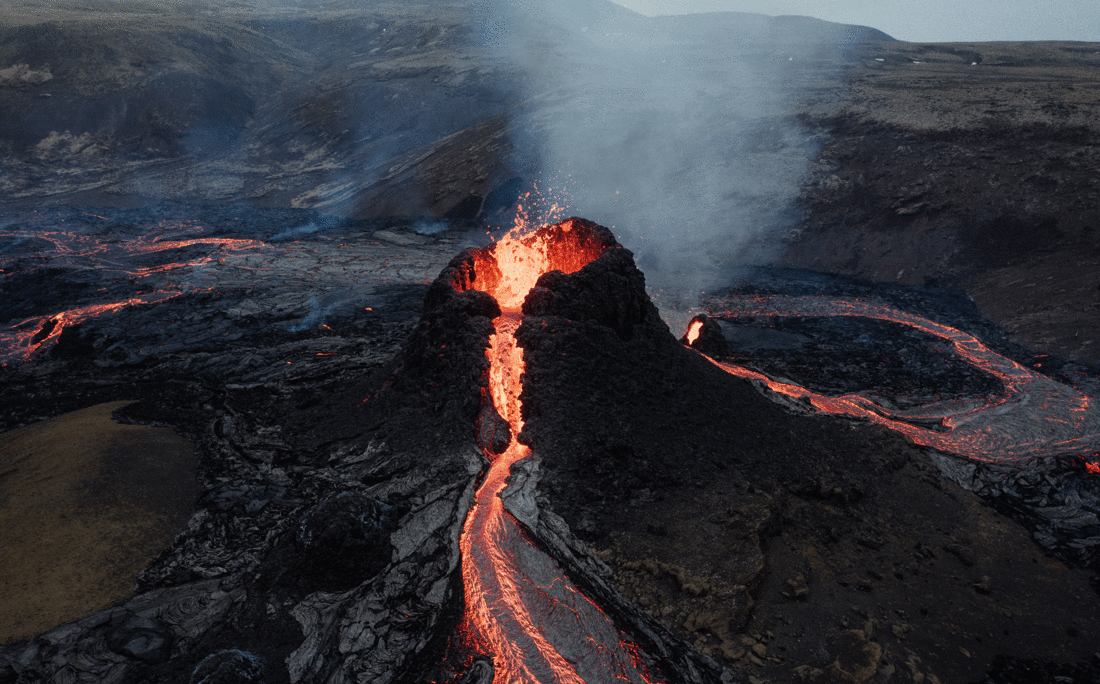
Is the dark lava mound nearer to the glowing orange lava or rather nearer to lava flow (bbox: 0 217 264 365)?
the glowing orange lava

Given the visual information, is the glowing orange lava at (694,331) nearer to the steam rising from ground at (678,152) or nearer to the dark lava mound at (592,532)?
the dark lava mound at (592,532)

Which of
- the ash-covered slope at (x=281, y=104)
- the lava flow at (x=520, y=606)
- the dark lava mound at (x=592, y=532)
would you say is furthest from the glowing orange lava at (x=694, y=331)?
the ash-covered slope at (x=281, y=104)

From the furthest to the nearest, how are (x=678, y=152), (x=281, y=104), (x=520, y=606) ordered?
(x=281, y=104) < (x=678, y=152) < (x=520, y=606)

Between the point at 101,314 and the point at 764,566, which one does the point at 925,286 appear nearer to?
the point at 764,566

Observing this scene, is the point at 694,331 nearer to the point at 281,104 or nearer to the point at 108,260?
the point at 108,260

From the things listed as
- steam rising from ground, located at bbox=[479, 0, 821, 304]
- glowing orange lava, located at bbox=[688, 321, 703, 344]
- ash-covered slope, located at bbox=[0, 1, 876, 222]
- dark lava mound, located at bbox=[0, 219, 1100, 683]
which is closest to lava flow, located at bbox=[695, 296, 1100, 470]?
glowing orange lava, located at bbox=[688, 321, 703, 344]

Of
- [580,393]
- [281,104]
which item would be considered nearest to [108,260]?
[580,393]

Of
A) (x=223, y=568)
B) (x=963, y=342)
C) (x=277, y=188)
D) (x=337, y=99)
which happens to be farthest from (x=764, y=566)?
(x=337, y=99)
